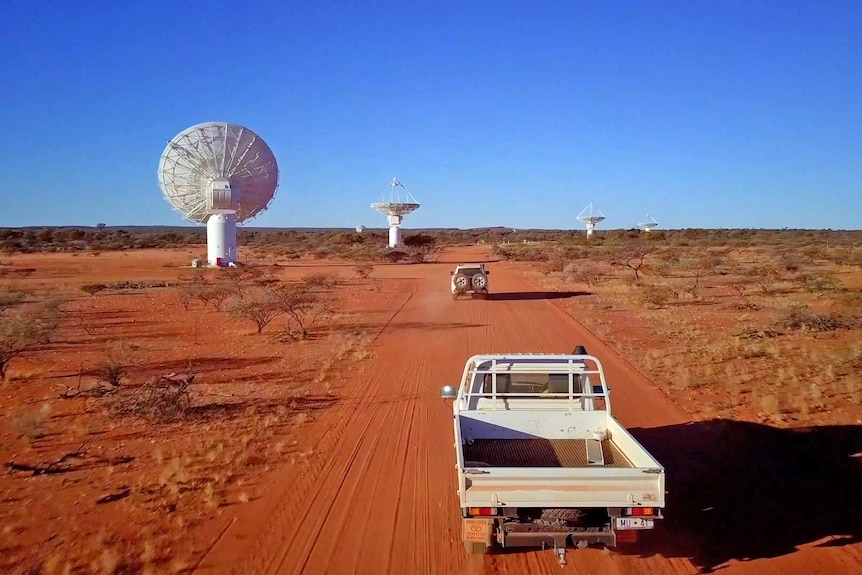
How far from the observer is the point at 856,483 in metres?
7.34

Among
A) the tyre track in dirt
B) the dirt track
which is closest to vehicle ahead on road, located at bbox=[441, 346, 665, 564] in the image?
the dirt track

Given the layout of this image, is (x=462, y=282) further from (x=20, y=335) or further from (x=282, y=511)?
(x=282, y=511)

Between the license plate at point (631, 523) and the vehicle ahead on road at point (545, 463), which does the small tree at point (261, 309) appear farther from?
the license plate at point (631, 523)

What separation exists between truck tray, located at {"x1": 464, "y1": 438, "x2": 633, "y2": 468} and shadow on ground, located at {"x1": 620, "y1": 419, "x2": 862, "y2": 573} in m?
0.84

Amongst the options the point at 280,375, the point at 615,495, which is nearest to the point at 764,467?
the point at 615,495

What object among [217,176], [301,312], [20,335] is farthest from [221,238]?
[20,335]

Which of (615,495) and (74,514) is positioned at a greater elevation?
(615,495)

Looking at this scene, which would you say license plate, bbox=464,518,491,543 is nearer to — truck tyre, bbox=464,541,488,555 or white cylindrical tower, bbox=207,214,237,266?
truck tyre, bbox=464,541,488,555

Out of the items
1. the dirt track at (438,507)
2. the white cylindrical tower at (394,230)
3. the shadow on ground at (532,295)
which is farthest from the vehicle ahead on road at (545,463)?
the white cylindrical tower at (394,230)

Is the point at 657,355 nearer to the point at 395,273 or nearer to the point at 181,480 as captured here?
the point at 181,480

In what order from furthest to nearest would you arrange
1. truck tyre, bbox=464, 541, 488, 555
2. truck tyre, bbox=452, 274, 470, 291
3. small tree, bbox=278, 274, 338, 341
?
1. truck tyre, bbox=452, 274, 470, 291
2. small tree, bbox=278, 274, 338, 341
3. truck tyre, bbox=464, 541, 488, 555

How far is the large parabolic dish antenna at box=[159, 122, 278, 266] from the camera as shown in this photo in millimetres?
43750

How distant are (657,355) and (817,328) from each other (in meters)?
6.64

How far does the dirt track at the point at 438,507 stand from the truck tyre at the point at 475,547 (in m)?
0.11
